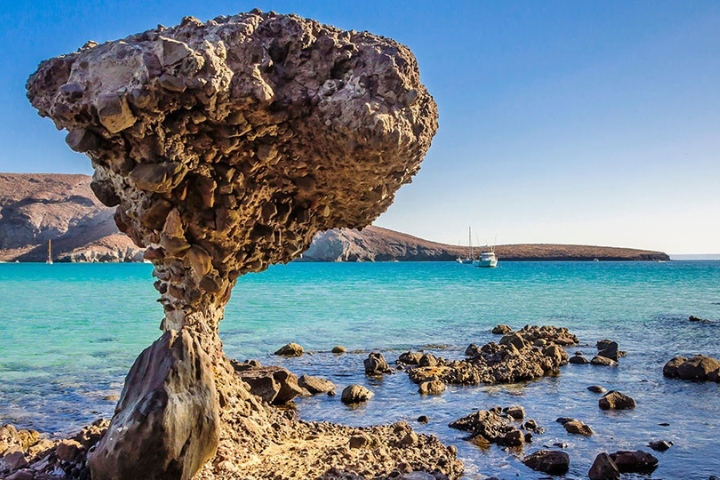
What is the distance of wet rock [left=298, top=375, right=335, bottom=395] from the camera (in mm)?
14070

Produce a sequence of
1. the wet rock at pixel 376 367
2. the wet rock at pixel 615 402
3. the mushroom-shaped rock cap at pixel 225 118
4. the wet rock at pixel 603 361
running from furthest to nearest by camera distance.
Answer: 1. the wet rock at pixel 603 361
2. the wet rock at pixel 376 367
3. the wet rock at pixel 615 402
4. the mushroom-shaped rock cap at pixel 225 118

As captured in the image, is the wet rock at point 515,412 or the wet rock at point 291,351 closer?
the wet rock at point 515,412

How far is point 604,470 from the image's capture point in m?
8.48

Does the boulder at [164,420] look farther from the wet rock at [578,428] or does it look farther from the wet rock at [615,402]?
the wet rock at [615,402]

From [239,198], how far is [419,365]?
439 inches

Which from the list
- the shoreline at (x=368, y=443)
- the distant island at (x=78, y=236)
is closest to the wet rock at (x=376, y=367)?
the shoreline at (x=368, y=443)

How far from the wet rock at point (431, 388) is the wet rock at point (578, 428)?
3.72 metres

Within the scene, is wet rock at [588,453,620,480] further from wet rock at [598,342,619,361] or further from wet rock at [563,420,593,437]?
wet rock at [598,342,619,361]

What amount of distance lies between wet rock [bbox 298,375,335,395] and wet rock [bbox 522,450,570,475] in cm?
607

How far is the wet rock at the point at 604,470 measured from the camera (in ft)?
27.7

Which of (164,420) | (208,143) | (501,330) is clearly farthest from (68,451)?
(501,330)

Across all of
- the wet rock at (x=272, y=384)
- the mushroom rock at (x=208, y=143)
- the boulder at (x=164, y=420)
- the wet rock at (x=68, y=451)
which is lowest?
the wet rock at (x=272, y=384)

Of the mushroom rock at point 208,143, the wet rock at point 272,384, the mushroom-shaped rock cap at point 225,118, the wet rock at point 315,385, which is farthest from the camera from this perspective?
the wet rock at point 315,385

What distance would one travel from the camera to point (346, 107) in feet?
23.2
